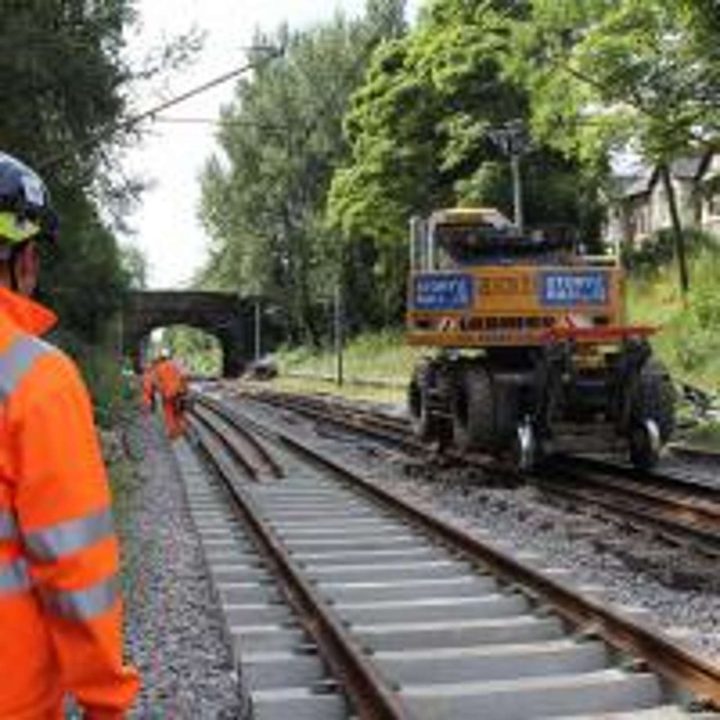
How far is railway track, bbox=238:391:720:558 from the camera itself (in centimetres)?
1433

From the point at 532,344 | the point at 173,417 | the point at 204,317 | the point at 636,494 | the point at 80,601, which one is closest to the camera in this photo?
the point at 80,601

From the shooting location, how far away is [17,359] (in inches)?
124

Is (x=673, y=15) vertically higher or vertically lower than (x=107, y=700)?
higher

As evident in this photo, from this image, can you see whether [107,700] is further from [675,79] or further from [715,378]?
[715,378]

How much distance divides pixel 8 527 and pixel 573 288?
60.0 feet

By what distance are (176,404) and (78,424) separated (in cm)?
2722

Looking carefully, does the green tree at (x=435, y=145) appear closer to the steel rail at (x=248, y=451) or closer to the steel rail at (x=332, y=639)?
the steel rail at (x=248, y=451)

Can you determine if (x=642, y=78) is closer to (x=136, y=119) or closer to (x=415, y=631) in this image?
(x=136, y=119)

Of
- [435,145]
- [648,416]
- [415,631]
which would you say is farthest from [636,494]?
[435,145]

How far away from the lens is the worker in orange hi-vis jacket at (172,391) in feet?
97.2

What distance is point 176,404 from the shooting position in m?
30.2

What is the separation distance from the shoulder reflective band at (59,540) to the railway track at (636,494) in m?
10.3

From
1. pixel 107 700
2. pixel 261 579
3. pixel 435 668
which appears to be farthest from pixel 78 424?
pixel 261 579

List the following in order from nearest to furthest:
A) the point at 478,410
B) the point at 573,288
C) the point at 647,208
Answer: the point at 478,410, the point at 573,288, the point at 647,208
